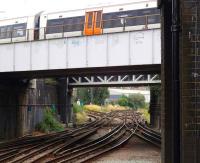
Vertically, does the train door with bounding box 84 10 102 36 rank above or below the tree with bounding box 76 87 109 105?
above

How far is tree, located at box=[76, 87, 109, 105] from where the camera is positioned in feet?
293

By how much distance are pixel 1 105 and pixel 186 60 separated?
22844mm

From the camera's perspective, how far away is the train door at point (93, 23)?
24.4m

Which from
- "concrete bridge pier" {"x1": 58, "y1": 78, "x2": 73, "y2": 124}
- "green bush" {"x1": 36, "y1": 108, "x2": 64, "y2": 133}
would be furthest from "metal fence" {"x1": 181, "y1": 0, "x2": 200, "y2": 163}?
"concrete bridge pier" {"x1": 58, "y1": 78, "x2": 73, "y2": 124}

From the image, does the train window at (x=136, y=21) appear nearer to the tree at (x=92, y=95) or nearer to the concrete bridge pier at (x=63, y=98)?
the concrete bridge pier at (x=63, y=98)

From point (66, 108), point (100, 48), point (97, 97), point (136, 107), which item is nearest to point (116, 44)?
point (100, 48)

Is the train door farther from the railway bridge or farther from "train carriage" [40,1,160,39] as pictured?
the railway bridge

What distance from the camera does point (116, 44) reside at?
20312mm

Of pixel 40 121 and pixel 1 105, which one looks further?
pixel 40 121

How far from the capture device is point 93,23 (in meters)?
24.5

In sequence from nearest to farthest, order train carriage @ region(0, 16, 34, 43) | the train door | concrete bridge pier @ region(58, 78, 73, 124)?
the train door, train carriage @ region(0, 16, 34, 43), concrete bridge pier @ region(58, 78, 73, 124)

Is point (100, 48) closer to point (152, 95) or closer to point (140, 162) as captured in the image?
point (140, 162)

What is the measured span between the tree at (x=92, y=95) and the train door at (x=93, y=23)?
6224cm

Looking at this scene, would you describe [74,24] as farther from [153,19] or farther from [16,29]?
[16,29]
